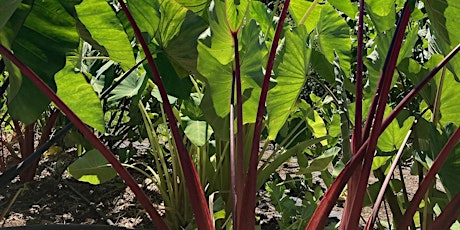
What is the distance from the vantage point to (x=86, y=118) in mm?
1033

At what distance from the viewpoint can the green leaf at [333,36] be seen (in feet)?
4.39

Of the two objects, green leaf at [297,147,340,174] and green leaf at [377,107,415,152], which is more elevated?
green leaf at [377,107,415,152]

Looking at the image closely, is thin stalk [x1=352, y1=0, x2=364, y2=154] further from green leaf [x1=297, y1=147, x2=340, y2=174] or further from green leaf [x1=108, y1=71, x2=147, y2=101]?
green leaf [x1=108, y1=71, x2=147, y2=101]

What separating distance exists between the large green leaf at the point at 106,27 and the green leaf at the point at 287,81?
291mm

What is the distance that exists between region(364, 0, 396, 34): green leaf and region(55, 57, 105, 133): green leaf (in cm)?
55

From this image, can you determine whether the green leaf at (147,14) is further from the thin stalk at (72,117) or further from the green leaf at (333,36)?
the green leaf at (333,36)

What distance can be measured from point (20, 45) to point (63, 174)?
1427 millimetres

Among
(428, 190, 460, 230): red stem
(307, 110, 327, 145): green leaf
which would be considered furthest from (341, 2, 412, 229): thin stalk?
(307, 110, 327, 145): green leaf

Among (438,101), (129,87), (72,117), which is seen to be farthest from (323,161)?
(72,117)

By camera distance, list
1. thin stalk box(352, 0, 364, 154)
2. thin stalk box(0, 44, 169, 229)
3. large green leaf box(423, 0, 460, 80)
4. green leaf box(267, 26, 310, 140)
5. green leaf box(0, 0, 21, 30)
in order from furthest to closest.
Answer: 1. green leaf box(267, 26, 310, 140)
2. thin stalk box(352, 0, 364, 154)
3. large green leaf box(423, 0, 460, 80)
4. thin stalk box(0, 44, 169, 229)
5. green leaf box(0, 0, 21, 30)

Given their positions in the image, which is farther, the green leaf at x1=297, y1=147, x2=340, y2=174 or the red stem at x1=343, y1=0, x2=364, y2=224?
the green leaf at x1=297, y1=147, x2=340, y2=174

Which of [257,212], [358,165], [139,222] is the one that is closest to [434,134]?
[358,165]

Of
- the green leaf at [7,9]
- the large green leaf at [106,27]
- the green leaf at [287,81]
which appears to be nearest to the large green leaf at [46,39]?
the large green leaf at [106,27]

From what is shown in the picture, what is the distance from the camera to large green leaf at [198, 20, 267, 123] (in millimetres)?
1019
